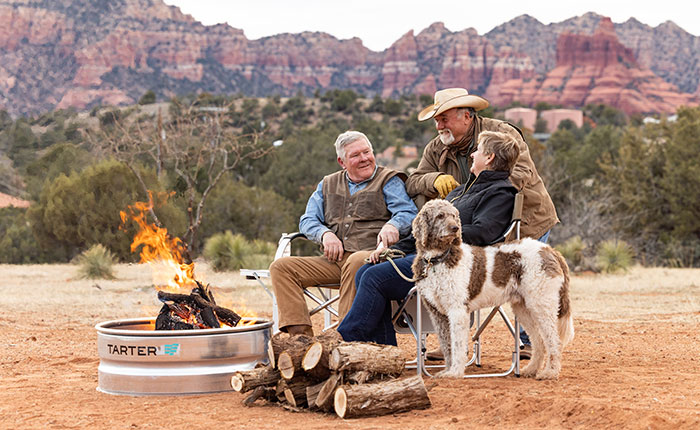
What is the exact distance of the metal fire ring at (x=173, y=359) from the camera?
12.7 feet

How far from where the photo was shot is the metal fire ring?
152 inches

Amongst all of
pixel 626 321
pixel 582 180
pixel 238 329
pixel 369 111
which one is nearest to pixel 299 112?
pixel 369 111

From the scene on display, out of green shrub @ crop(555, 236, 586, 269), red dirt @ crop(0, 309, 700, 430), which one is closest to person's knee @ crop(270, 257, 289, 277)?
red dirt @ crop(0, 309, 700, 430)

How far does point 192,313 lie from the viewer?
4.25 m

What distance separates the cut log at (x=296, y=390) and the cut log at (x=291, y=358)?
50 mm

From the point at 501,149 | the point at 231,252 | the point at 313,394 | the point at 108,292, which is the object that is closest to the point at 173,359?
the point at 313,394

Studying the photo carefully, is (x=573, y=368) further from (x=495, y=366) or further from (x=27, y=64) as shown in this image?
(x=27, y=64)

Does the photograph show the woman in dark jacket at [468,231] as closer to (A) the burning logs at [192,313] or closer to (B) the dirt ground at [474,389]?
(B) the dirt ground at [474,389]

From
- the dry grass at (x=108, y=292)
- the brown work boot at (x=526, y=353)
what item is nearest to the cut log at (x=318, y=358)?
the brown work boot at (x=526, y=353)

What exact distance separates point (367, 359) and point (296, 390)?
383 mm

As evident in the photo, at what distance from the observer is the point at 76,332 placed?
687 centimetres

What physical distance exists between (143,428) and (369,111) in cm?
4618

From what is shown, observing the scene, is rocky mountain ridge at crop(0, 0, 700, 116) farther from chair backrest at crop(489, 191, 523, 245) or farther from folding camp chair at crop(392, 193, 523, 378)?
chair backrest at crop(489, 191, 523, 245)

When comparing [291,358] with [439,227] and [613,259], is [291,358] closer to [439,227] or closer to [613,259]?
[439,227]
